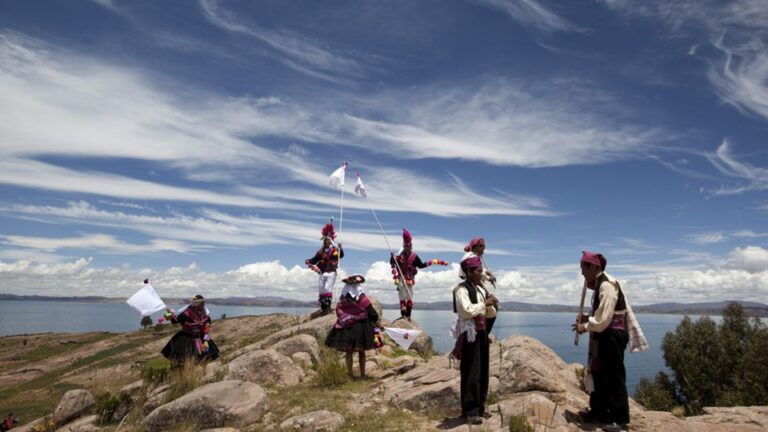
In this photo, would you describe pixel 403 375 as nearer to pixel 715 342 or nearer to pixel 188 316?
pixel 188 316

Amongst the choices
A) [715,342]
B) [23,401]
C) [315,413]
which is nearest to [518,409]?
[315,413]

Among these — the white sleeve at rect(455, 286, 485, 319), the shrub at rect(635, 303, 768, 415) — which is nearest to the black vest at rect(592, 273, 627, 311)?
the white sleeve at rect(455, 286, 485, 319)

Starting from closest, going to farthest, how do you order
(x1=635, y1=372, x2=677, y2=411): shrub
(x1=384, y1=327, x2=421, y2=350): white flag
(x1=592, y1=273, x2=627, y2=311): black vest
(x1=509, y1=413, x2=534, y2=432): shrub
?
(x1=509, y1=413, x2=534, y2=432): shrub < (x1=592, y1=273, x2=627, y2=311): black vest < (x1=384, y1=327, x2=421, y2=350): white flag < (x1=635, y1=372, x2=677, y2=411): shrub

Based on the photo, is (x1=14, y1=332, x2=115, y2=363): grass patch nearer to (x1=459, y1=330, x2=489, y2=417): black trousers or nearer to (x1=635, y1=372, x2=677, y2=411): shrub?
(x1=459, y1=330, x2=489, y2=417): black trousers

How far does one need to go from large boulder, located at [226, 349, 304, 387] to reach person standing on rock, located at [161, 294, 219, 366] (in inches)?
67.0

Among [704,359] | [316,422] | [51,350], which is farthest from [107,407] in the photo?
[704,359]

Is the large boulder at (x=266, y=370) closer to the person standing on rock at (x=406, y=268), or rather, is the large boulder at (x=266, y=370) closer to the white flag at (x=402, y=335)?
the white flag at (x=402, y=335)

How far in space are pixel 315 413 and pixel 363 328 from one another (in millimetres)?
3304

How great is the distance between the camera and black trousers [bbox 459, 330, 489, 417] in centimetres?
729

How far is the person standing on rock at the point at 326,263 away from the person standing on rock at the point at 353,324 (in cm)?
488

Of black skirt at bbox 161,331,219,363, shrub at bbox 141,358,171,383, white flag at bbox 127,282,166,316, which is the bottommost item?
shrub at bbox 141,358,171,383

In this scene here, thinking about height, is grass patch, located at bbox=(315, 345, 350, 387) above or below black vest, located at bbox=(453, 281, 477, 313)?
below

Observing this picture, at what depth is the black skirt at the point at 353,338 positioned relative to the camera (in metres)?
11.2

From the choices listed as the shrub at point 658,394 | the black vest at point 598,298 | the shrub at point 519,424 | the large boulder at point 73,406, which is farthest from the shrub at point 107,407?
the shrub at point 658,394
